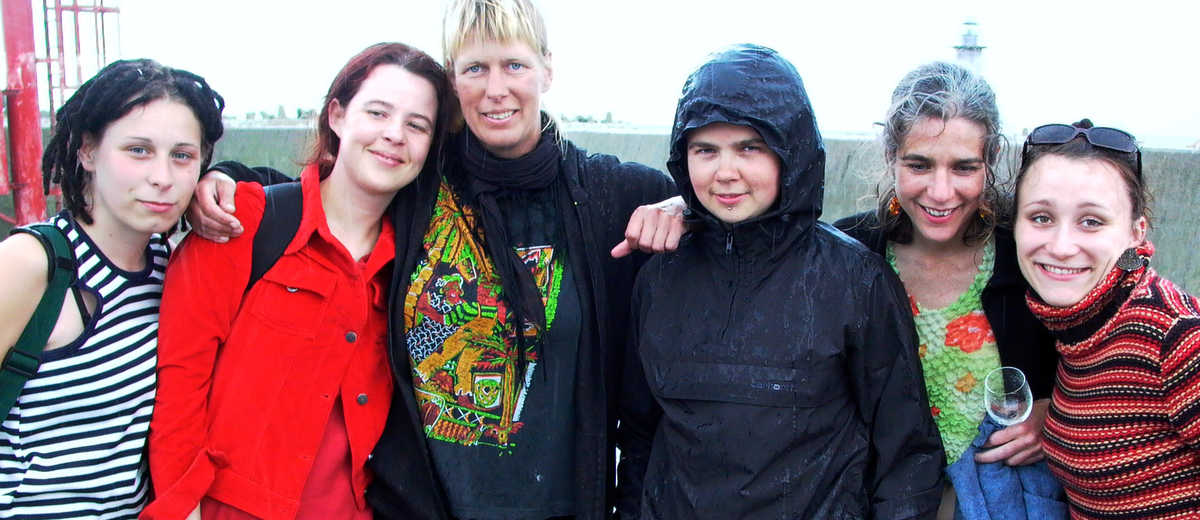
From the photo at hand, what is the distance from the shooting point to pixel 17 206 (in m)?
7.00

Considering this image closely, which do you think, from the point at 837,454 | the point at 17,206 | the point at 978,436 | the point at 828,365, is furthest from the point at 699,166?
the point at 17,206

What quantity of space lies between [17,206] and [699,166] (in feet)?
22.6

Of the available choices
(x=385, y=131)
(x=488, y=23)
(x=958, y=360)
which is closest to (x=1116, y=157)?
(x=958, y=360)

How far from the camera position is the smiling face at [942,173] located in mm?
2355

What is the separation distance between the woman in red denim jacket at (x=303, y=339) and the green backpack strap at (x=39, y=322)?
24cm

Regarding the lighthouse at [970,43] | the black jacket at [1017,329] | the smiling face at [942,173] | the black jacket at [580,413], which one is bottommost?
the black jacket at [580,413]

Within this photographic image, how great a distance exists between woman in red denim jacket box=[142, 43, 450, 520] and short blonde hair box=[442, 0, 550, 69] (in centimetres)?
13

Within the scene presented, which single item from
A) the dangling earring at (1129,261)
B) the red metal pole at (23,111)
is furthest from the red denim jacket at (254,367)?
the red metal pole at (23,111)

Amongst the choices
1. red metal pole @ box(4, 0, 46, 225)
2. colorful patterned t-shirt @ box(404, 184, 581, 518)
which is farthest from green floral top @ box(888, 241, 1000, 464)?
red metal pole @ box(4, 0, 46, 225)

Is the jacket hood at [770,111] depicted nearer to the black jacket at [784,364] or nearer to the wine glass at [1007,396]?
the black jacket at [784,364]

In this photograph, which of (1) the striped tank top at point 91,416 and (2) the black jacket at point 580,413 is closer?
(1) the striped tank top at point 91,416

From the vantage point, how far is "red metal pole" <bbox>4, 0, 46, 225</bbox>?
6.69 metres

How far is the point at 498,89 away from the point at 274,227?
0.74 meters

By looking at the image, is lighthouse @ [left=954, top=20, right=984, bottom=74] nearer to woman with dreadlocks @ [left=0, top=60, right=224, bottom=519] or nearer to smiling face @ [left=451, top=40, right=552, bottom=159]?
smiling face @ [left=451, top=40, right=552, bottom=159]
